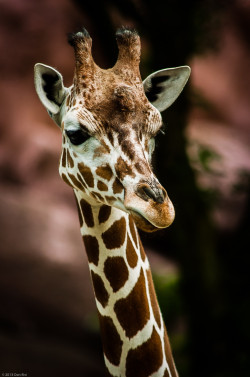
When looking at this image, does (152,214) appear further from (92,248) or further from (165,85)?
(165,85)

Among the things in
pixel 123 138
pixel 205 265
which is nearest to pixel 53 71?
pixel 123 138

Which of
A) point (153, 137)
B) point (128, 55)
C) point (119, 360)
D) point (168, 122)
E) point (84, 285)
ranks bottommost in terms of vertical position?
point (119, 360)

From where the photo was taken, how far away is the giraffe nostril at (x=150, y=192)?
1796mm

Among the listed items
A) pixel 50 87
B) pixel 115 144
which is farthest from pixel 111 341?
pixel 50 87

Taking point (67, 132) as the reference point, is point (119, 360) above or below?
below

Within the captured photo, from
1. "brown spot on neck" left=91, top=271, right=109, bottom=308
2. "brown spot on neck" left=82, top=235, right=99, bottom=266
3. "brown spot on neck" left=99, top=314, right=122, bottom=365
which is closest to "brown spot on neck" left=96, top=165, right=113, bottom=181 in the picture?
"brown spot on neck" left=82, top=235, right=99, bottom=266

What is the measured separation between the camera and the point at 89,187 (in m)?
2.07

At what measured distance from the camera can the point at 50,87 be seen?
2.27 meters

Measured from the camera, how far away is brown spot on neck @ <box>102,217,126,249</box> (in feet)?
7.23

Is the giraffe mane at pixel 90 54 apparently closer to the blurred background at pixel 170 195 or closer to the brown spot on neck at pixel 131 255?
the brown spot on neck at pixel 131 255

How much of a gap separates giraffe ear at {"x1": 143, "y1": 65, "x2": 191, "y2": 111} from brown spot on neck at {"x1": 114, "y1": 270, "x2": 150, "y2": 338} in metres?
0.84

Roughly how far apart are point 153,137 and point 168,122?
271 cm

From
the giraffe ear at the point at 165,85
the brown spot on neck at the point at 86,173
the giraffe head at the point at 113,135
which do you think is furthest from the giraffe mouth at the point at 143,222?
the giraffe ear at the point at 165,85

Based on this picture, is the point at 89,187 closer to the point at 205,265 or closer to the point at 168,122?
the point at 168,122
